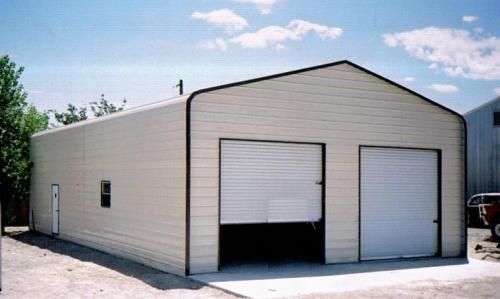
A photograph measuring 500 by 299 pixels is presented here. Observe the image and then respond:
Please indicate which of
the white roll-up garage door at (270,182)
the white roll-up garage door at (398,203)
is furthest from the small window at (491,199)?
the white roll-up garage door at (270,182)

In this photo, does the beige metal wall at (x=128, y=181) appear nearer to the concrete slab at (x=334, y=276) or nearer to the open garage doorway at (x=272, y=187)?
the open garage doorway at (x=272, y=187)

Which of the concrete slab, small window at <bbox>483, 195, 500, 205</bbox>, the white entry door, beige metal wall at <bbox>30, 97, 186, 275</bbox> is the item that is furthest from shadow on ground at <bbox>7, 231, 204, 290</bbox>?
small window at <bbox>483, 195, 500, 205</bbox>

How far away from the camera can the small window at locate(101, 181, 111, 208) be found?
1593 cm

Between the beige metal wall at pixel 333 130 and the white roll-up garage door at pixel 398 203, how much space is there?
30cm

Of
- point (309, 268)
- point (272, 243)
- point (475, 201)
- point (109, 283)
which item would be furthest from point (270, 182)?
point (475, 201)

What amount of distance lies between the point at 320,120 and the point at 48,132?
11610mm

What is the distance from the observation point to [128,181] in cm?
1466

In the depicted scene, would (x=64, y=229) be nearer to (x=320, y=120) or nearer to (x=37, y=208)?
(x=37, y=208)

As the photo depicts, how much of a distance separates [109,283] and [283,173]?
4453 mm

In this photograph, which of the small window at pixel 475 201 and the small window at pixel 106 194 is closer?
the small window at pixel 106 194

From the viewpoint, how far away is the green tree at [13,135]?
75.2ft

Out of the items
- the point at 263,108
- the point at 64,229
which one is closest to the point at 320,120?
the point at 263,108

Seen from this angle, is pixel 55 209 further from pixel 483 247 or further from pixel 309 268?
pixel 483 247

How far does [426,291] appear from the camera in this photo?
10625 millimetres
